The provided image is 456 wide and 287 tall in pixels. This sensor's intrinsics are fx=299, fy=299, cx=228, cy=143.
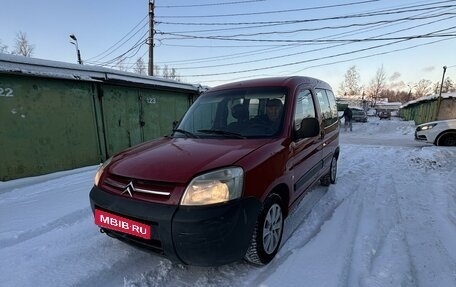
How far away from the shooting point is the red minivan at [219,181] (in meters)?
2.39

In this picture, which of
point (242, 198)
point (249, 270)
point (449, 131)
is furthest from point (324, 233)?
point (449, 131)

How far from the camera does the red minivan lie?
7.84 ft

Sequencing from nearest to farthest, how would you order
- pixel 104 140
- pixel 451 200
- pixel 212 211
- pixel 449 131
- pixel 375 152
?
pixel 212 211 < pixel 451 200 < pixel 104 140 < pixel 375 152 < pixel 449 131

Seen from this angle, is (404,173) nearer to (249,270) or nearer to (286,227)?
(286,227)

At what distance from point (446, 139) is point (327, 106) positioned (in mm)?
8633

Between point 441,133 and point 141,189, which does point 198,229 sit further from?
point 441,133

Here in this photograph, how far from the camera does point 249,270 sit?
2.88 meters

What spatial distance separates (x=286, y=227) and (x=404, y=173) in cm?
448

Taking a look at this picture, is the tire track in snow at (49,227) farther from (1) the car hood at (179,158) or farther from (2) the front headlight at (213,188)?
(2) the front headlight at (213,188)

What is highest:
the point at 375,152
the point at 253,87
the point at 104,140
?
the point at 253,87

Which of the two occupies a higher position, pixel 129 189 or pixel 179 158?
pixel 179 158

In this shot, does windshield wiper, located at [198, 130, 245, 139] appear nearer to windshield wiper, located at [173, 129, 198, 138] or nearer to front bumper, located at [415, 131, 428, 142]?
windshield wiper, located at [173, 129, 198, 138]

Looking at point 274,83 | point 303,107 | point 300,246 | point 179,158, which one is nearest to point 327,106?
point 303,107

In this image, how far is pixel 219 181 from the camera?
245cm
